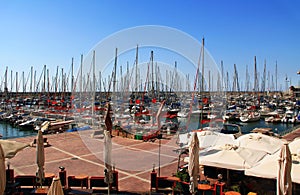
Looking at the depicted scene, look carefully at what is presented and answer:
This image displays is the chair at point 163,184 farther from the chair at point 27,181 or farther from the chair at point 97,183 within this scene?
the chair at point 27,181

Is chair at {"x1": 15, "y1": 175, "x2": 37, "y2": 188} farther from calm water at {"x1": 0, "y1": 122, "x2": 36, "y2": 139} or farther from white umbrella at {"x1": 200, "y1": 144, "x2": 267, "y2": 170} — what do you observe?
calm water at {"x1": 0, "y1": 122, "x2": 36, "y2": 139}

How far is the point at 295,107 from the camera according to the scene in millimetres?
50219

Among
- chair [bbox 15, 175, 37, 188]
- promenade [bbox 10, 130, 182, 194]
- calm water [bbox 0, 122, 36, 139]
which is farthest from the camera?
calm water [bbox 0, 122, 36, 139]

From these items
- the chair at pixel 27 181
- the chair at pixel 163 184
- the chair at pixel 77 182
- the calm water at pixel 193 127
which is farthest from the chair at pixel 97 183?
the calm water at pixel 193 127

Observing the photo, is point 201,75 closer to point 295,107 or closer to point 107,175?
point 107,175

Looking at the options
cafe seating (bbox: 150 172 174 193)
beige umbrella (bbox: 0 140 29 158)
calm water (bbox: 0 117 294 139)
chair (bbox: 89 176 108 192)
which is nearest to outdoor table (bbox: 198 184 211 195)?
cafe seating (bbox: 150 172 174 193)

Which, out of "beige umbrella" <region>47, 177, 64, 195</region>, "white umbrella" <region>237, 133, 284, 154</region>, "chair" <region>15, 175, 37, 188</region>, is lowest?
"chair" <region>15, 175, 37, 188</region>

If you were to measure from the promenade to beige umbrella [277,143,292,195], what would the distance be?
4131mm

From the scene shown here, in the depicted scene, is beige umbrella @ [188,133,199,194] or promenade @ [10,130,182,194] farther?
promenade @ [10,130,182,194]

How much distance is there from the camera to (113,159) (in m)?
12.7

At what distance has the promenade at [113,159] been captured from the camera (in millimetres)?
10130

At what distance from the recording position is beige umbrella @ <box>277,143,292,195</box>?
543cm

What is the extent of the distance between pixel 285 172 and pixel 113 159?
28.8 feet

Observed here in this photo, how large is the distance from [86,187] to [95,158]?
4739 millimetres
